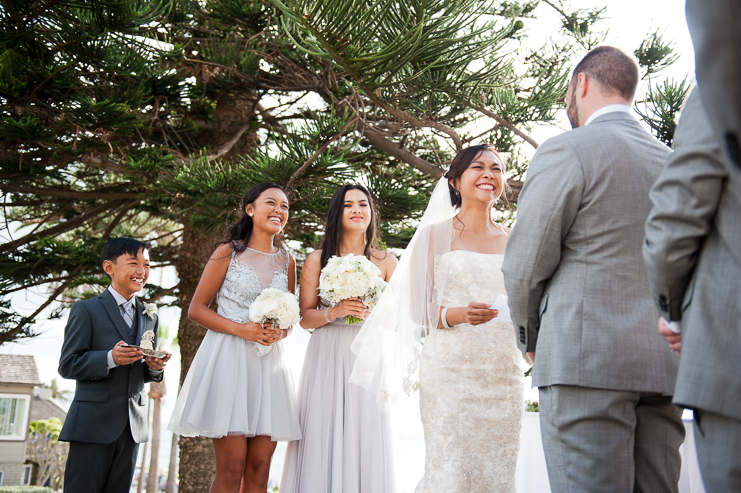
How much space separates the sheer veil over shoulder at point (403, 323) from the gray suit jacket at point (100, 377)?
1.19m

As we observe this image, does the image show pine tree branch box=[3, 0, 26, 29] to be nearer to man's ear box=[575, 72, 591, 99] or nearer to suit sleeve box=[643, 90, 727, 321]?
man's ear box=[575, 72, 591, 99]

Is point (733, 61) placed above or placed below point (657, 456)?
above

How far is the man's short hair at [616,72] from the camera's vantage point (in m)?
2.10

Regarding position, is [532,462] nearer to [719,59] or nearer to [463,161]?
[463,161]

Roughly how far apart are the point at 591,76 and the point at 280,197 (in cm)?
219

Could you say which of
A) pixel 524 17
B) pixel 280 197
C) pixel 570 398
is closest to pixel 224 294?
pixel 280 197

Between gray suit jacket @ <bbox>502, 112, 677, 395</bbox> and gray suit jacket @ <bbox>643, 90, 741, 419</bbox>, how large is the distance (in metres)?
0.33

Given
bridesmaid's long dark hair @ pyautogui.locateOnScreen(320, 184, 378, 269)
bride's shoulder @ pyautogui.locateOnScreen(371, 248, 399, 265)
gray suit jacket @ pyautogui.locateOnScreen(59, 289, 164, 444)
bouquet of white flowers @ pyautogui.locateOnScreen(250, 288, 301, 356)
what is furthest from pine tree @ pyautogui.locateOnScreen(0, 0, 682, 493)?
gray suit jacket @ pyautogui.locateOnScreen(59, 289, 164, 444)

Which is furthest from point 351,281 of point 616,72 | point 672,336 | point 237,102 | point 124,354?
point 237,102

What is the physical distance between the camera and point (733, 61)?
1226 millimetres

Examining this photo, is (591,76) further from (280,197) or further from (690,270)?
(280,197)

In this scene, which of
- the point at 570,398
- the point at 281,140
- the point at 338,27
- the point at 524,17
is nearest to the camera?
the point at 570,398

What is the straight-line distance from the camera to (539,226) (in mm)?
1951

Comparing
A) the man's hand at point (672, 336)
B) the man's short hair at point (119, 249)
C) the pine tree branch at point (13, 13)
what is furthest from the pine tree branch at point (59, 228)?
the man's hand at point (672, 336)
